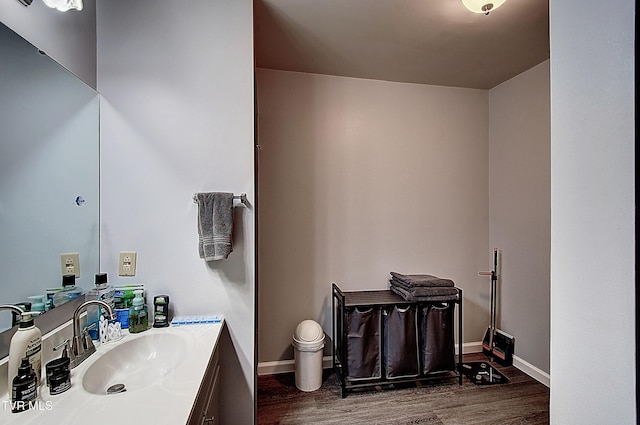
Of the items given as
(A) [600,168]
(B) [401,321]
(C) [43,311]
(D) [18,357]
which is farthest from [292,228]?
(A) [600,168]

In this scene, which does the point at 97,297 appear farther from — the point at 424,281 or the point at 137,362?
the point at 424,281

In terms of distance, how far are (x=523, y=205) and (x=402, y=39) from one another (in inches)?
69.1

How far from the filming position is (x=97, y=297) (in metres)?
1.55

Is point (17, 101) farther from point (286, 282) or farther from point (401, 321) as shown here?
point (401, 321)

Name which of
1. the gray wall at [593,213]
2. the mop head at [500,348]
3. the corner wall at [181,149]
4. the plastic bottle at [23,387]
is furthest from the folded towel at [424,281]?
the plastic bottle at [23,387]

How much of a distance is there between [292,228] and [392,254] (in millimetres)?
966

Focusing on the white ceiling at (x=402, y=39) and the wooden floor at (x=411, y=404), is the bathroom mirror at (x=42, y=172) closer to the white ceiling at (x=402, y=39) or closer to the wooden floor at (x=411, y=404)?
the white ceiling at (x=402, y=39)

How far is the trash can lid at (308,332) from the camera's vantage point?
99.0 inches

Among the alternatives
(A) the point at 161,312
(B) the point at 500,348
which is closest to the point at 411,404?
(B) the point at 500,348

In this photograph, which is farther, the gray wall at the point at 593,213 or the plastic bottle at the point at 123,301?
the plastic bottle at the point at 123,301

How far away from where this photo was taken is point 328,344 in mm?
2893

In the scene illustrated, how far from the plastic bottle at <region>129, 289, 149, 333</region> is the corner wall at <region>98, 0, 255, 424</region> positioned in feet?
0.43

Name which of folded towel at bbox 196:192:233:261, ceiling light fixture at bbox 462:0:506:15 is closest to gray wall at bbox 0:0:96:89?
folded towel at bbox 196:192:233:261

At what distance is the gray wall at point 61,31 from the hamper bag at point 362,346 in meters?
2.20
